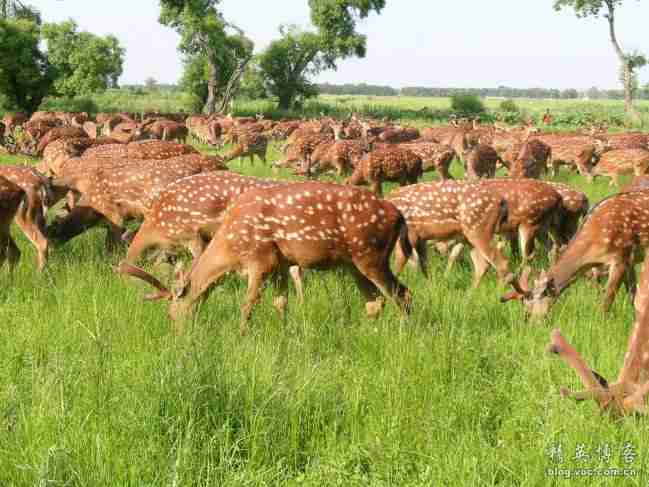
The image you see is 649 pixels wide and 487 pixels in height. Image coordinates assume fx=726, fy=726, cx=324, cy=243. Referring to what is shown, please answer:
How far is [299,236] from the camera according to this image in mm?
5648

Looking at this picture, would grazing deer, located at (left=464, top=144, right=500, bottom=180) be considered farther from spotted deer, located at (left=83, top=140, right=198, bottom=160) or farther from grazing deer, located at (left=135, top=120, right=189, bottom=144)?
grazing deer, located at (left=135, top=120, right=189, bottom=144)

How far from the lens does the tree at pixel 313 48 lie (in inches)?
1972

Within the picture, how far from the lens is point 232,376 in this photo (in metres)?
4.07

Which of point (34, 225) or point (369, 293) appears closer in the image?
point (369, 293)

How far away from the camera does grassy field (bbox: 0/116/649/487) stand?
3436 mm

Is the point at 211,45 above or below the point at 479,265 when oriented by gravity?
above

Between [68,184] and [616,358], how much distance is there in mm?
7104

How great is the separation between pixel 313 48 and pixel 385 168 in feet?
140

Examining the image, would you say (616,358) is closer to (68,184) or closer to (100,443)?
(100,443)

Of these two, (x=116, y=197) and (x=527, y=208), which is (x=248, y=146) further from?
(x=527, y=208)

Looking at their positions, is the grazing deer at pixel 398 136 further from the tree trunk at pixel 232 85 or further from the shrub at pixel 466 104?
the shrub at pixel 466 104

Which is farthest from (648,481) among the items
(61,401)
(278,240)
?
(278,240)

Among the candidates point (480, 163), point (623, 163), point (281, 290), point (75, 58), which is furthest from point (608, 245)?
point (75, 58)

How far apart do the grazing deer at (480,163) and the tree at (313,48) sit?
121ft
